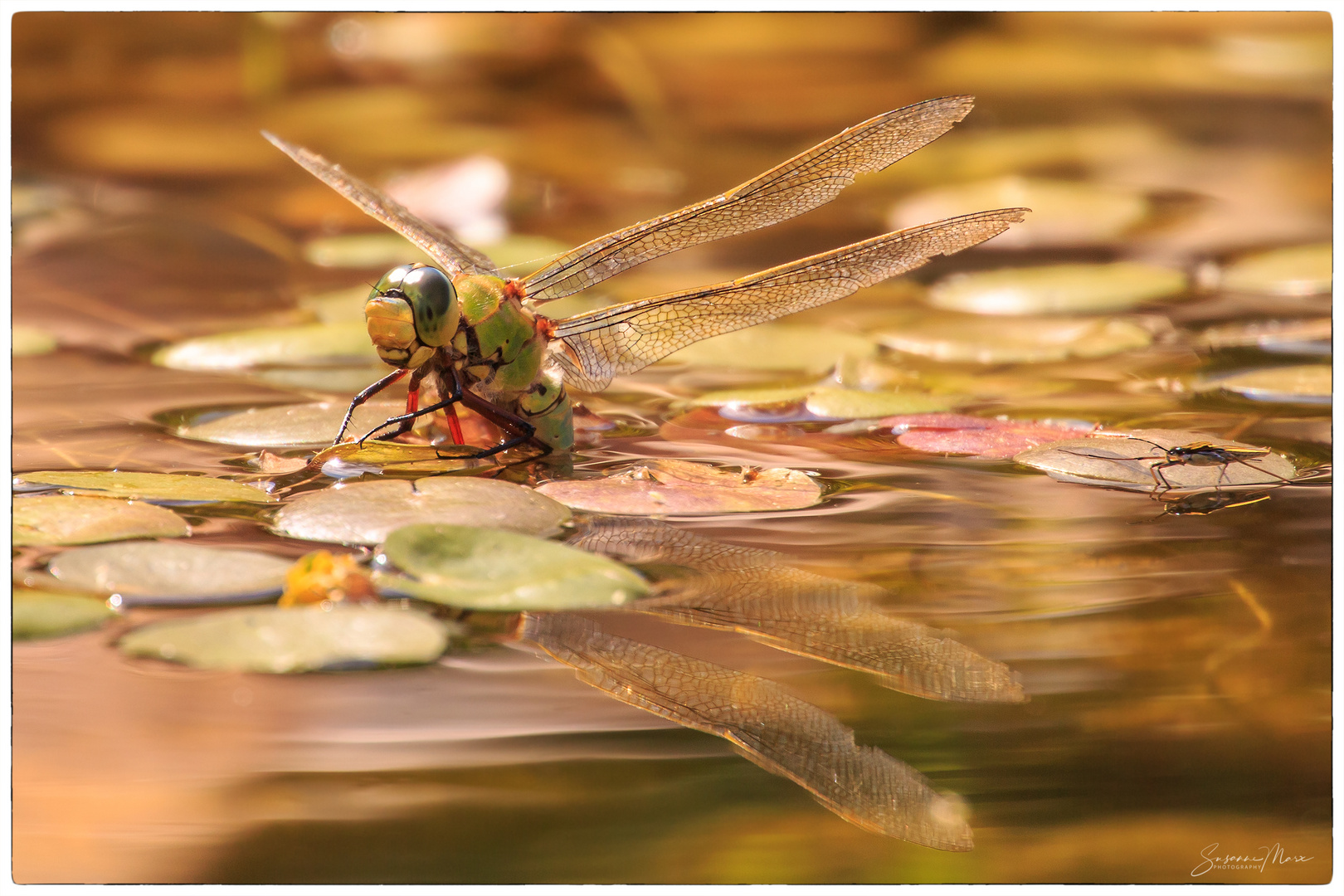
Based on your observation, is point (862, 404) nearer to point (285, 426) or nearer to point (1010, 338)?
point (1010, 338)

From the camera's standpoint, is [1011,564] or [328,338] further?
[328,338]

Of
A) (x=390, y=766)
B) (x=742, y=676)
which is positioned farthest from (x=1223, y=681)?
(x=390, y=766)

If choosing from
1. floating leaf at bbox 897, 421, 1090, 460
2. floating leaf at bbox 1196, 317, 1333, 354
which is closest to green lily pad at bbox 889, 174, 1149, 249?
floating leaf at bbox 1196, 317, 1333, 354

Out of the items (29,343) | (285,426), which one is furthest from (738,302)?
(29,343)

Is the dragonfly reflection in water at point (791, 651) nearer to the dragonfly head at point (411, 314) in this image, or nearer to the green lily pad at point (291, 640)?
the green lily pad at point (291, 640)

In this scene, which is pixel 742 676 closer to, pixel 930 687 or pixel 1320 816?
pixel 930 687

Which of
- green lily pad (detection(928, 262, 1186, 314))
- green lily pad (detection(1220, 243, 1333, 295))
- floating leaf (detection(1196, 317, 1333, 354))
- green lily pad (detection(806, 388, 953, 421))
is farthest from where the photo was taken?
green lily pad (detection(1220, 243, 1333, 295))

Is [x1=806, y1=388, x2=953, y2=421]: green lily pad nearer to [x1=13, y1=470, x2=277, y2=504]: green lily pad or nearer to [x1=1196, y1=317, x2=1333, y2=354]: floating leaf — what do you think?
[x1=1196, y1=317, x2=1333, y2=354]: floating leaf
